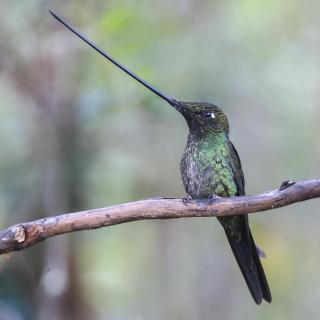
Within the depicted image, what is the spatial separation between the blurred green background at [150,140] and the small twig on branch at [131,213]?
155 cm

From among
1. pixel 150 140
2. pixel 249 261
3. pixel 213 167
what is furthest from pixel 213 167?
A: pixel 150 140

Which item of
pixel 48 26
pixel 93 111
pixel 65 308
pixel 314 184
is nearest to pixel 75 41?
pixel 48 26

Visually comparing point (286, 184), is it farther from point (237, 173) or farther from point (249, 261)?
point (237, 173)

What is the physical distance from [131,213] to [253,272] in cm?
111

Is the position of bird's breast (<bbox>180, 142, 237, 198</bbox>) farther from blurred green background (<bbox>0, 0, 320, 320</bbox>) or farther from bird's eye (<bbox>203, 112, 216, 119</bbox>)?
blurred green background (<bbox>0, 0, 320, 320</bbox>)

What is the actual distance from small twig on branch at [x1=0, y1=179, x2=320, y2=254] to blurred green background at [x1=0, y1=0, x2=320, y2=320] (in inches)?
60.9

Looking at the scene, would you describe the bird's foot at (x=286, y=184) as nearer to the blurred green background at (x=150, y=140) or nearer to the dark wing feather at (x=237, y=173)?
the dark wing feather at (x=237, y=173)

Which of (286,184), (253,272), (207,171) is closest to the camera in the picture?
(286,184)

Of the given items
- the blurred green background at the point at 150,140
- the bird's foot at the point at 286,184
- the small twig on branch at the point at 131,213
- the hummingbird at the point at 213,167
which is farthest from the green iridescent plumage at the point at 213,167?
the blurred green background at the point at 150,140

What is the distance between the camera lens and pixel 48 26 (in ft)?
17.4

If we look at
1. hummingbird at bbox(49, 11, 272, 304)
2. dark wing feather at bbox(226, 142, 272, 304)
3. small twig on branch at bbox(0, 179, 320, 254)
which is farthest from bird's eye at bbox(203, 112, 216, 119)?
small twig on branch at bbox(0, 179, 320, 254)

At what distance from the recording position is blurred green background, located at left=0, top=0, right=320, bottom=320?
5.04 metres

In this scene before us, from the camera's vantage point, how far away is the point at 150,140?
649 centimetres

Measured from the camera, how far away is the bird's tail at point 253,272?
3.67m
